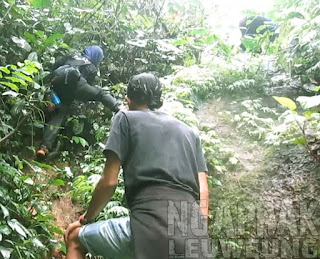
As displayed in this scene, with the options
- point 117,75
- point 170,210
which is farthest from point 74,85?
point 170,210

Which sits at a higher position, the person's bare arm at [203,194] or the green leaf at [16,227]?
the person's bare arm at [203,194]

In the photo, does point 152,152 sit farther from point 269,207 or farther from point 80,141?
point 80,141

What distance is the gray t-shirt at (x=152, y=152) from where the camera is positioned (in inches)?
96.9

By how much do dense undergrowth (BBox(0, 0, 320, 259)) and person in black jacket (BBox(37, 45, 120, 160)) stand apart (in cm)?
20

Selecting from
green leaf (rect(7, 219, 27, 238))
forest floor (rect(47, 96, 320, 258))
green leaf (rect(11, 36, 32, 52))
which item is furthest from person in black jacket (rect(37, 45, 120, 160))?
green leaf (rect(7, 219, 27, 238))

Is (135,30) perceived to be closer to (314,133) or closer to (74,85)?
(74,85)

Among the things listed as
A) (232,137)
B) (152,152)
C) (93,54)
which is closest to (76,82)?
(93,54)

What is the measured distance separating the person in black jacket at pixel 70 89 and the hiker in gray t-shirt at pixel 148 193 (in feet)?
9.15

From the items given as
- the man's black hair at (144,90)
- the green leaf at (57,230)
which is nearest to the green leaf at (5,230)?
the green leaf at (57,230)

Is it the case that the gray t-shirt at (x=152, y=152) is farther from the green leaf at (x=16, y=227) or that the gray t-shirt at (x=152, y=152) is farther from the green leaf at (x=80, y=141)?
the green leaf at (x=80, y=141)

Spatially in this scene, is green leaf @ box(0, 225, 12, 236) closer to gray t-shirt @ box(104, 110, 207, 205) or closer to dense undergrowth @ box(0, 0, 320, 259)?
dense undergrowth @ box(0, 0, 320, 259)

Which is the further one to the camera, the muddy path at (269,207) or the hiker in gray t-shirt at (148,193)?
the muddy path at (269,207)

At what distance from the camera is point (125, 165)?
8.40 feet

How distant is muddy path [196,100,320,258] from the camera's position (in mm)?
3561
